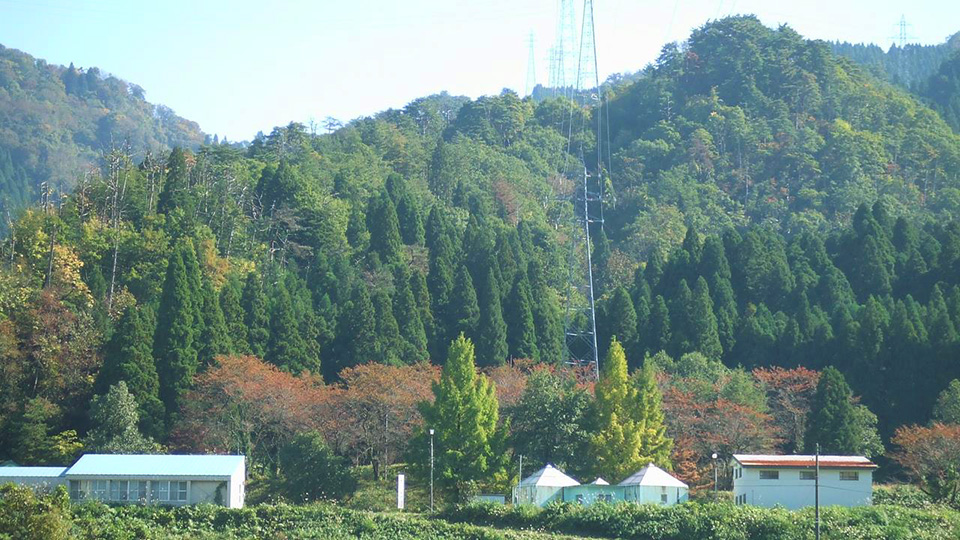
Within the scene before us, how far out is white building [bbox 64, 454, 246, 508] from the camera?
38125 millimetres

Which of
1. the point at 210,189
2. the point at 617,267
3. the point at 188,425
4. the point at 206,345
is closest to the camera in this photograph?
the point at 188,425

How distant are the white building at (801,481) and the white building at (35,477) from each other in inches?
742

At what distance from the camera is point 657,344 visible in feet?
189

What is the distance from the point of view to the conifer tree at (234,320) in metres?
52.4

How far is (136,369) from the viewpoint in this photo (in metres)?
48.4

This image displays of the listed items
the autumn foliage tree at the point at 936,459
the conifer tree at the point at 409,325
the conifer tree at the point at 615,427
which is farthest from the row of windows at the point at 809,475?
the conifer tree at the point at 409,325

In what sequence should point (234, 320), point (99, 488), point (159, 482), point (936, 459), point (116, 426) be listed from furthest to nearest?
point (234, 320), point (116, 426), point (936, 459), point (99, 488), point (159, 482)

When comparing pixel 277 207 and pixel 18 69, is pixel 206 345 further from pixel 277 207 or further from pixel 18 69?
pixel 18 69

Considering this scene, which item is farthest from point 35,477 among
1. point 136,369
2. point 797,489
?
point 797,489

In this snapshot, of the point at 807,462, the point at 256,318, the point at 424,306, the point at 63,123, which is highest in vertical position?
the point at 63,123

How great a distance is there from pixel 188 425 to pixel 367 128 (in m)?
45.6

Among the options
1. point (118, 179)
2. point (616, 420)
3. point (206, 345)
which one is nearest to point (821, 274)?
point (616, 420)

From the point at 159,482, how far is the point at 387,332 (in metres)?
17.3

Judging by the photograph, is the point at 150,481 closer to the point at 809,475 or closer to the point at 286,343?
the point at 286,343
